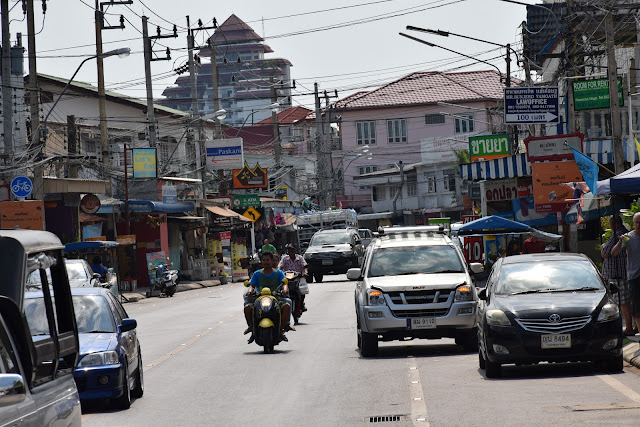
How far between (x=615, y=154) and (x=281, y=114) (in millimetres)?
114821

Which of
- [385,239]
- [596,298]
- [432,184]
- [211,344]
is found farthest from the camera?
[432,184]

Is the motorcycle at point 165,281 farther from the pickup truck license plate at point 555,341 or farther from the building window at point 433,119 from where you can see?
the building window at point 433,119

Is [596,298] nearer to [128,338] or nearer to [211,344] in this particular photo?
[128,338]

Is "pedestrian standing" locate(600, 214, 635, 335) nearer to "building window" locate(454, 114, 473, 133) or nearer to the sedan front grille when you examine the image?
the sedan front grille

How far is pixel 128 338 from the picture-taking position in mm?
13820

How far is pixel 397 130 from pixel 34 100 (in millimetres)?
74037

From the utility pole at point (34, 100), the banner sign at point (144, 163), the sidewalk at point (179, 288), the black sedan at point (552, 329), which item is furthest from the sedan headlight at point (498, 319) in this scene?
the banner sign at point (144, 163)

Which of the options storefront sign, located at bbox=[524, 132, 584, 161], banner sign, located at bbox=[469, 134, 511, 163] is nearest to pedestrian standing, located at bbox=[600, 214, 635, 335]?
storefront sign, located at bbox=[524, 132, 584, 161]

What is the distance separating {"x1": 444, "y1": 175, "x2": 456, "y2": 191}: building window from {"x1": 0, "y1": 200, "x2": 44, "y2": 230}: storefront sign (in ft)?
206

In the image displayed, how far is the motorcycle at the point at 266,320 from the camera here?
64.3ft

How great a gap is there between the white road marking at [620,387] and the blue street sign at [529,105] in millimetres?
20179

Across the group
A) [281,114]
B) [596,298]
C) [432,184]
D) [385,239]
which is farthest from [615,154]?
[281,114]

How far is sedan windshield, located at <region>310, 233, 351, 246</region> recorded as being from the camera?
158 feet

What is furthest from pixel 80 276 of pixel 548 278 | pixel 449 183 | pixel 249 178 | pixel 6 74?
pixel 449 183
